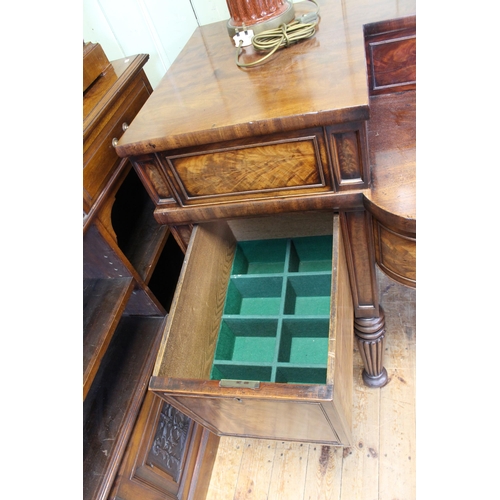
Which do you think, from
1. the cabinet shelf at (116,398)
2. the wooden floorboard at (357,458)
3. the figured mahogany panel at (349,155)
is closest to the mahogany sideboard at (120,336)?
the cabinet shelf at (116,398)

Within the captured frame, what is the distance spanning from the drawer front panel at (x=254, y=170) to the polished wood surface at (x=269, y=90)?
0.04 meters

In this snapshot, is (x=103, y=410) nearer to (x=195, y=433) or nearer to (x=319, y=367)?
(x=195, y=433)

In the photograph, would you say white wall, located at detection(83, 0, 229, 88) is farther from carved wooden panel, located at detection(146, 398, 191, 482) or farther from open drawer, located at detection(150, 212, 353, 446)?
carved wooden panel, located at detection(146, 398, 191, 482)

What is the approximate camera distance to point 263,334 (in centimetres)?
99

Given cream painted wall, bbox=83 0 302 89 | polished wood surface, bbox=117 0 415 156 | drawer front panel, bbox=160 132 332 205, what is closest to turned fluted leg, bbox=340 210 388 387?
drawer front panel, bbox=160 132 332 205

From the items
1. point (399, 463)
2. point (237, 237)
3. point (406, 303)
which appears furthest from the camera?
point (406, 303)

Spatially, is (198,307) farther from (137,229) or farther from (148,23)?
(148,23)

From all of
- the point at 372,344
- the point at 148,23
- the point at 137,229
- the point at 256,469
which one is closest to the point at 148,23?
the point at 148,23

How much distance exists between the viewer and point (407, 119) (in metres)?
0.77

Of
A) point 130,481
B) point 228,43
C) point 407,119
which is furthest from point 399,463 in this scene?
point 228,43
